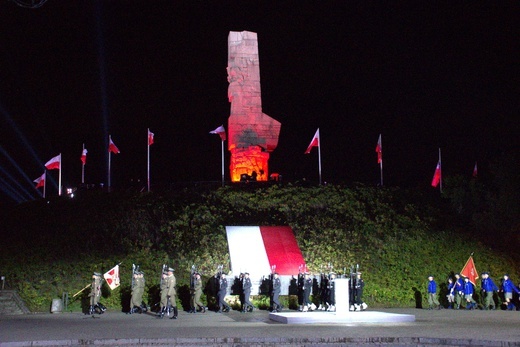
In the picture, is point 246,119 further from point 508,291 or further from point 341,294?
point 341,294

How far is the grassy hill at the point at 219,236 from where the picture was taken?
24.8 metres

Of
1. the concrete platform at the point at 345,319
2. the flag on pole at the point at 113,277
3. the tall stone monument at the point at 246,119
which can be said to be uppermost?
the tall stone monument at the point at 246,119

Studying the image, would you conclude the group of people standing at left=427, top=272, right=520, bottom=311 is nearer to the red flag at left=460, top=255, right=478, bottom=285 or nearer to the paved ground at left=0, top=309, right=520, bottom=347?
the red flag at left=460, top=255, right=478, bottom=285

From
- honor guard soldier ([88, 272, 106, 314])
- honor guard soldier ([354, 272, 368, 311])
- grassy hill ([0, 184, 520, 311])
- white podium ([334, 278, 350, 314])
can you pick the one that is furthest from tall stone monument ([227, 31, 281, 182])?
white podium ([334, 278, 350, 314])

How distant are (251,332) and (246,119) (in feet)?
84.7

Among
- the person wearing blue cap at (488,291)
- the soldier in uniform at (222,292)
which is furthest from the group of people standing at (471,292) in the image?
the soldier in uniform at (222,292)

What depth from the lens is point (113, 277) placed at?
72.9 feet

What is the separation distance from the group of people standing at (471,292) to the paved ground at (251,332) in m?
Result: 4.37

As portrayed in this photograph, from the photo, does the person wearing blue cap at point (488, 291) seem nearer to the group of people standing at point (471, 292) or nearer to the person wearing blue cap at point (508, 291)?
the group of people standing at point (471, 292)

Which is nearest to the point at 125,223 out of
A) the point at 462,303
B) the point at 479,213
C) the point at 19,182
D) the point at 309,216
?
the point at 309,216

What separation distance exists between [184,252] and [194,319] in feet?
27.2

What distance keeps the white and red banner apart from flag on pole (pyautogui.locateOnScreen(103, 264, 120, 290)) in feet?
16.4

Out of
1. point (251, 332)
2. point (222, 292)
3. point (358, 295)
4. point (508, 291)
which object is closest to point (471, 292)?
point (508, 291)

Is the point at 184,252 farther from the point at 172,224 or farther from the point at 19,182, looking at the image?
the point at 19,182
